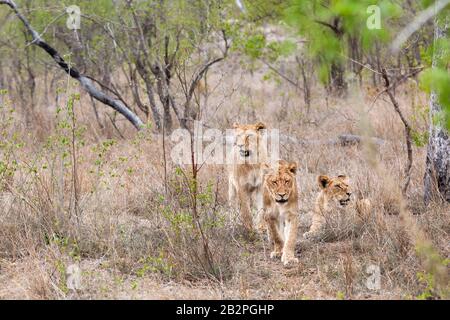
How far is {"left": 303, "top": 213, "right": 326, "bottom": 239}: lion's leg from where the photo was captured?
259 inches

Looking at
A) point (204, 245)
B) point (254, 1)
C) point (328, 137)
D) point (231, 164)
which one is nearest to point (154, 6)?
point (254, 1)

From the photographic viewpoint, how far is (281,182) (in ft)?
20.2

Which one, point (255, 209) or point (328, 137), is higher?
point (328, 137)

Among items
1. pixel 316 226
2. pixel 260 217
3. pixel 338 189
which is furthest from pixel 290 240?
pixel 338 189

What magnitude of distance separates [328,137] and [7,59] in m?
7.94

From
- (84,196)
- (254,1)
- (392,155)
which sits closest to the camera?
(84,196)

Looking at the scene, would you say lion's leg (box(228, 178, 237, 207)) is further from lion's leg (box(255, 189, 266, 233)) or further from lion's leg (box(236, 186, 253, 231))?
lion's leg (box(255, 189, 266, 233))

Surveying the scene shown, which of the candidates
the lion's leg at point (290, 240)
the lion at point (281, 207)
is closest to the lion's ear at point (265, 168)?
the lion at point (281, 207)

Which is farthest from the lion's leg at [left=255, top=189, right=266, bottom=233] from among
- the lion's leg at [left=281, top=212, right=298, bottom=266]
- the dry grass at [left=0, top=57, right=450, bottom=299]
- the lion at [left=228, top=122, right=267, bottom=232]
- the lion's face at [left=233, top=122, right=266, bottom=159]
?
the lion's leg at [left=281, top=212, right=298, bottom=266]

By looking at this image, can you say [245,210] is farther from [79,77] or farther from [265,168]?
[79,77]

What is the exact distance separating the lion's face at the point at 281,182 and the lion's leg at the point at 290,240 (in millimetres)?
173

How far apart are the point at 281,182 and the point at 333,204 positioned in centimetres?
108

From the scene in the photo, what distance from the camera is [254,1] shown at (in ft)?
45.8
